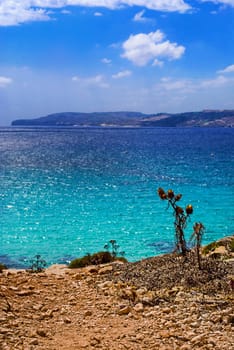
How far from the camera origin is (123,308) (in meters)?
8.41

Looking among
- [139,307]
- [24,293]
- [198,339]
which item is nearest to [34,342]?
[139,307]

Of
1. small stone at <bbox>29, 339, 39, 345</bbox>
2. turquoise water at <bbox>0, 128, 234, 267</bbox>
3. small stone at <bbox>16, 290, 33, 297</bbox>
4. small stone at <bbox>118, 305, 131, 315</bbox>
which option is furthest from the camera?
turquoise water at <bbox>0, 128, 234, 267</bbox>

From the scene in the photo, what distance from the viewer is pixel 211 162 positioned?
71.5 metres

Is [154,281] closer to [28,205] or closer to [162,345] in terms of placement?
[162,345]

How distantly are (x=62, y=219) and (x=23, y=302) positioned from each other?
2176cm

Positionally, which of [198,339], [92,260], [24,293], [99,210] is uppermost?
[198,339]

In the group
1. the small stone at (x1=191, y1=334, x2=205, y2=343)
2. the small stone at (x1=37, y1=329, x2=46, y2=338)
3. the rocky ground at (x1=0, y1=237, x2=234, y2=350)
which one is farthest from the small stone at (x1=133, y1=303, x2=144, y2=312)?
the small stone at (x1=37, y1=329, x2=46, y2=338)

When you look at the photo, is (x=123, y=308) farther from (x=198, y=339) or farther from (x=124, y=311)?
(x=198, y=339)

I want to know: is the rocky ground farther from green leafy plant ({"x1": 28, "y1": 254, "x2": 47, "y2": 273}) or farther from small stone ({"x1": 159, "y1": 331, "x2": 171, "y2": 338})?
green leafy plant ({"x1": 28, "y1": 254, "x2": 47, "y2": 273})

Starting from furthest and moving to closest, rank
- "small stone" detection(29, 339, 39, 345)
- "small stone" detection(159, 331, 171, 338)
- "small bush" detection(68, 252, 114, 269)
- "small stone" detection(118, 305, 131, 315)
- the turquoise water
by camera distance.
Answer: the turquoise water
"small bush" detection(68, 252, 114, 269)
"small stone" detection(118, 305, 131, 315)
"small stone" detection(159, 331, 171, 338)
"small stone" detection(29, 339, 39, 345)

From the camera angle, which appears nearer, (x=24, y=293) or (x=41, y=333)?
(x=41, y=333)

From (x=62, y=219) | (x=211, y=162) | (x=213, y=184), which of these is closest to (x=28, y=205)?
(x=62, y=219)

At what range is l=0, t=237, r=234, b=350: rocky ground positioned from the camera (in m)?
6.93

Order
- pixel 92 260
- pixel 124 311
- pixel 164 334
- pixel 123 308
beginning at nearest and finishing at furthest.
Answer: pixel 164 334 < pixel 124 311 < pixel 123 308 < pixel 92 260
